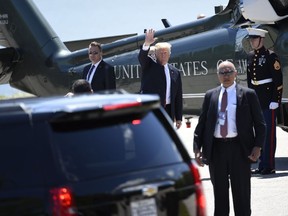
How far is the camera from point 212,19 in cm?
1352

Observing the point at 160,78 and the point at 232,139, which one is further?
the point at 160,78

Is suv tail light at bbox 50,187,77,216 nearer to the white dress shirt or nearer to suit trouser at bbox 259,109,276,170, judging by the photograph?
the white dress shirt

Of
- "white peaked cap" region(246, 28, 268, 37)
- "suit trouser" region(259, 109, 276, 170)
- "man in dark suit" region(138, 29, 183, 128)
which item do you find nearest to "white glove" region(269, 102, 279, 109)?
"suit trouser" region(259, 109, 276, 170)

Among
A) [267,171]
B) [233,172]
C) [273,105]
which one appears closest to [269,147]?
[267,171]

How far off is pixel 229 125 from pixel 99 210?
308 centimetres

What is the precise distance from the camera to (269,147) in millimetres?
10984

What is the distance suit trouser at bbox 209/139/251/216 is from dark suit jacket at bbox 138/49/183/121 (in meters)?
2.18

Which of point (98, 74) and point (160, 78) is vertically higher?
point (98, 74)

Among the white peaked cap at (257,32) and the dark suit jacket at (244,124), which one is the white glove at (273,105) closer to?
the white peaked cap at (257,32)

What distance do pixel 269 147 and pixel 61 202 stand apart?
694 centimetres

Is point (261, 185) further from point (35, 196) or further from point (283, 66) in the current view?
point (35, 196)

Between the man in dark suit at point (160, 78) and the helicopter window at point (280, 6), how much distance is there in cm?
261

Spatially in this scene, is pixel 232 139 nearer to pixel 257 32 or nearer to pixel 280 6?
pixel 257 32

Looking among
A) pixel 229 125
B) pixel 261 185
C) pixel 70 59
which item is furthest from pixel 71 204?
pixel 70 59
